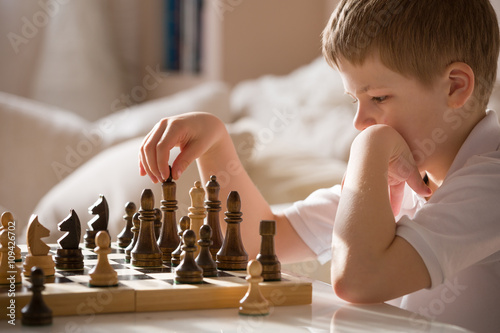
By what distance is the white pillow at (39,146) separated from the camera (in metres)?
2.95

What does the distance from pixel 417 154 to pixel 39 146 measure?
7.21ft

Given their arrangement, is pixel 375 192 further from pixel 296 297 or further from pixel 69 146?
pixel 69 146

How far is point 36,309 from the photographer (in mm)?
779

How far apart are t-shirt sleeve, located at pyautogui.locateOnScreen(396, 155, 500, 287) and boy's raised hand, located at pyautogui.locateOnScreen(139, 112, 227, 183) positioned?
0.44m

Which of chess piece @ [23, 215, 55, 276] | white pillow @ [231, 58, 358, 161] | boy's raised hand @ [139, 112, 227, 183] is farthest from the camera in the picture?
white pillow @ [231, 58, 358, 161]

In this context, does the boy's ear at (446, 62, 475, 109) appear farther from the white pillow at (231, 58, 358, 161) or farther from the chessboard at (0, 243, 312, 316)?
the white pillow at (231, 58, 358, 161)

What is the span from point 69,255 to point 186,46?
3.89 meters

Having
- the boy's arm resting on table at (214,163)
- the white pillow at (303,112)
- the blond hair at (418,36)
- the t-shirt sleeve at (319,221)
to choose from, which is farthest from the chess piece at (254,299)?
the white pillow at (303,112)

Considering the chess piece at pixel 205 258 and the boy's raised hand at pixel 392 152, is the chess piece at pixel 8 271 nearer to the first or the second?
the chess piece at pixel 205 258

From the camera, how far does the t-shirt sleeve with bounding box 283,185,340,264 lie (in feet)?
4.87

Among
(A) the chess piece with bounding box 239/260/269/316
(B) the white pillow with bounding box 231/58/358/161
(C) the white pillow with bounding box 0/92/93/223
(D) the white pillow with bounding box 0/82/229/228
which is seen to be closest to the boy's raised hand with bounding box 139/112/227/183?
(A) the chess piece with bounding box 239/260/269/316

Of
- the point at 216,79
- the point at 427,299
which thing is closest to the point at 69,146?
the point at 216,79

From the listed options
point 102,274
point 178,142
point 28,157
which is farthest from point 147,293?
point 28,157

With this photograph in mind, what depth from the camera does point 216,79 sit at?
14.4 feet
